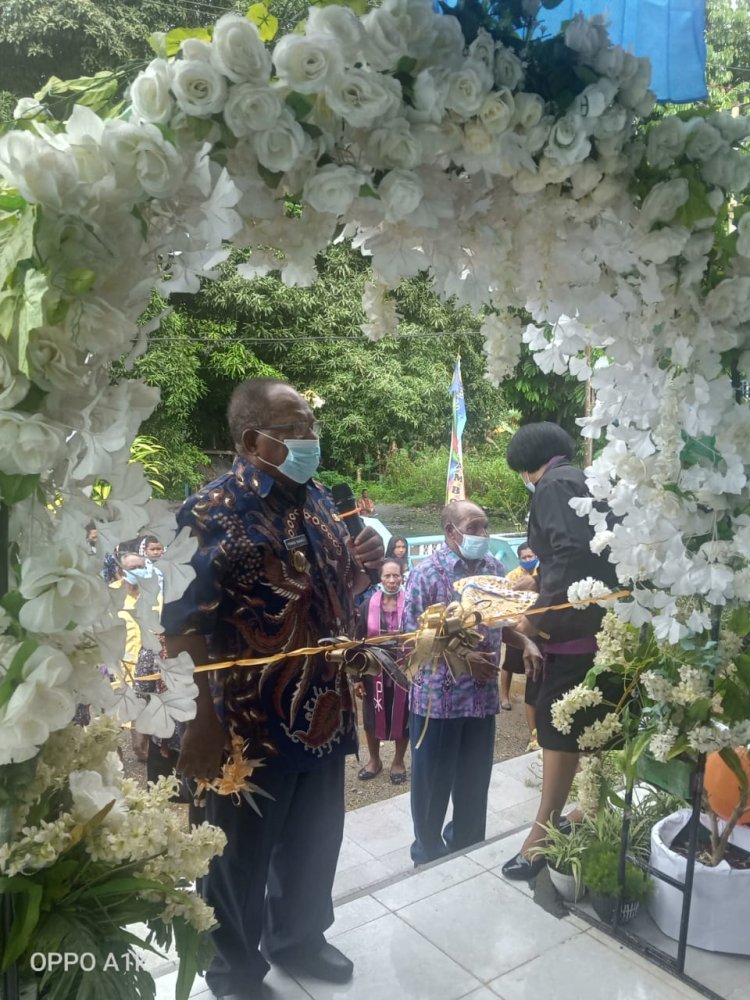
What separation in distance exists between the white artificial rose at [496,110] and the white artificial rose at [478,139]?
1 centimetres

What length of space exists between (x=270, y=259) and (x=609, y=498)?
129 centimetres

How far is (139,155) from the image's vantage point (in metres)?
1.17

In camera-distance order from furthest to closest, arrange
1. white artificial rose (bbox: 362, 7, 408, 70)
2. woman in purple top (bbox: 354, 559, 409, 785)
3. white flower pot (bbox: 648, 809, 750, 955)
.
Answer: woman in purple top (bbox: 354, 559, 409, 785) < white flower pot (bbox: 648, 809, 750, 955) < white artificial rose (bbox: 362, 7, 408, 70)

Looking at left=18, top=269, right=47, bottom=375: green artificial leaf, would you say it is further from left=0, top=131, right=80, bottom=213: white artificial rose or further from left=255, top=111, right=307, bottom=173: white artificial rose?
left=255, top=111, right=307, bottom=173: white artificial rose

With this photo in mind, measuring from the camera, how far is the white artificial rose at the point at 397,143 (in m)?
1.39

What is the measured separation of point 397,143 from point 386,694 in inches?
121

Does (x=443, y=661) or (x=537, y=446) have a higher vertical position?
(x=537, y=446)

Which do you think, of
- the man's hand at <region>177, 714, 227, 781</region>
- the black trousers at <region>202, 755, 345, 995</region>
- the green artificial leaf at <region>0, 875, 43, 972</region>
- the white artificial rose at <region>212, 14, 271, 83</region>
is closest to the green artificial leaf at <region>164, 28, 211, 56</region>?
the white artificial rose at <region>212, 14, 271, 83</region>

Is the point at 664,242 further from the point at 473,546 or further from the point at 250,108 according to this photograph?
the point at 473,546

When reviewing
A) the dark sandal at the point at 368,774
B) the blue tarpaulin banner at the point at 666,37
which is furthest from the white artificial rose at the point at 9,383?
the dark sandal at the point at 368,774

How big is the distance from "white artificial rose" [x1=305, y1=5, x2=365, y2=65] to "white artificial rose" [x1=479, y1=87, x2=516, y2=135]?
0.93ft

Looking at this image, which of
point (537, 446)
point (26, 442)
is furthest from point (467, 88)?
point (537, 446)

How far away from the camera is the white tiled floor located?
2.31 metres

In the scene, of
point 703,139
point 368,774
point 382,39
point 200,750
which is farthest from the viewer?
point 368,774
